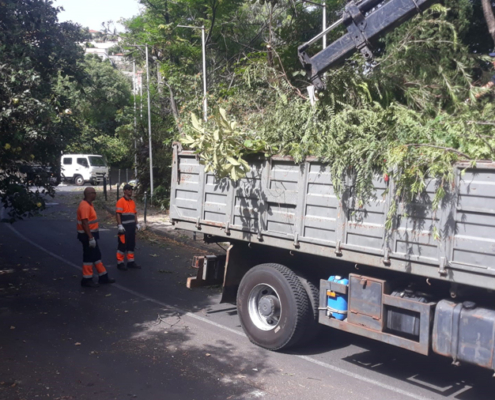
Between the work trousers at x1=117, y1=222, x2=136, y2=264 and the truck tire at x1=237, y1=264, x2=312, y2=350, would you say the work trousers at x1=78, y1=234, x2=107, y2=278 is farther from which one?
the truck tire at x1=237, y1=264, x2=312, y2=350

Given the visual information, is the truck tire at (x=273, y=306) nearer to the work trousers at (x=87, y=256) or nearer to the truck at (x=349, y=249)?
the truck at (x=349, y=249)

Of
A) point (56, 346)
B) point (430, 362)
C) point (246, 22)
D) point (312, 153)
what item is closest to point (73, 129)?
point (56, 346)

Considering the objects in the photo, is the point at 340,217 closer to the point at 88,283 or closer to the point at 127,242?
the point at 88,283

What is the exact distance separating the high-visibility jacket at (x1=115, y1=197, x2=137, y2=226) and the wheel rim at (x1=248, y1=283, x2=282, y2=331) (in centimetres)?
461

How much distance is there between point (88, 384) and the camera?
521cm

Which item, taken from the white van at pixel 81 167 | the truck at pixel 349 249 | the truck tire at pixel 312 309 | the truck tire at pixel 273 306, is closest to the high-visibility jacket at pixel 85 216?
the truck at pixel 349 249

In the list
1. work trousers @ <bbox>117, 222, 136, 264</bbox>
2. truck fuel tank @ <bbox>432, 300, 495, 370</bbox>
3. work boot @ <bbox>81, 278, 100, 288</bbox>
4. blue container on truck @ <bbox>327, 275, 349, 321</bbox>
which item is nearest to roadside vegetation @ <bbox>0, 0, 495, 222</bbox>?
truck fuel tank @ <bbox>432, 300, 495, 370</bbox>

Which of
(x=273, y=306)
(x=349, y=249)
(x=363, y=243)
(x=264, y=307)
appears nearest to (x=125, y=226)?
(x=264, y=307)

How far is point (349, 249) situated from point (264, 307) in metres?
1.53

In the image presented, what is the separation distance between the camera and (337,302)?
19.0 feet

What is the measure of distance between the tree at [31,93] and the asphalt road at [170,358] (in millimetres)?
1878

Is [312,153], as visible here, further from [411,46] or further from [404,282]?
[411,46]

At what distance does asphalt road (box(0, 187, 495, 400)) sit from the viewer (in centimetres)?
515

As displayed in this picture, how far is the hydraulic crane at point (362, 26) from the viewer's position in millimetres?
6320
